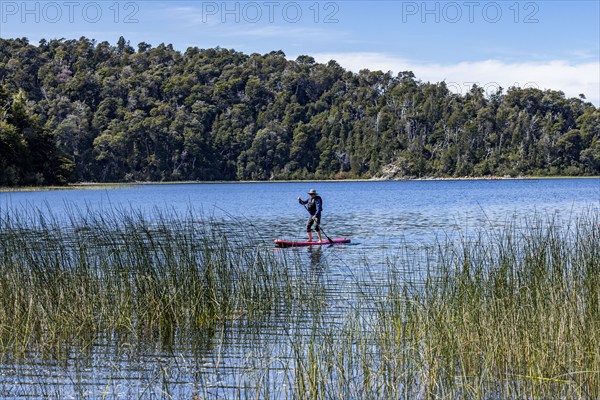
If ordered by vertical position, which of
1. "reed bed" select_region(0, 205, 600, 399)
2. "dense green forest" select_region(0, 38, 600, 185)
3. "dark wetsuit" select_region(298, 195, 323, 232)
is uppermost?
"dense green forest" select_region(0, 38, 600, 185)

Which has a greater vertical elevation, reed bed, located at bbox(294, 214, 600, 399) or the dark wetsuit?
the dark wetsuit

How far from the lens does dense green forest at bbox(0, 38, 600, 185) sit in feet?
385

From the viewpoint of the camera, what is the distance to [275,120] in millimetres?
134625

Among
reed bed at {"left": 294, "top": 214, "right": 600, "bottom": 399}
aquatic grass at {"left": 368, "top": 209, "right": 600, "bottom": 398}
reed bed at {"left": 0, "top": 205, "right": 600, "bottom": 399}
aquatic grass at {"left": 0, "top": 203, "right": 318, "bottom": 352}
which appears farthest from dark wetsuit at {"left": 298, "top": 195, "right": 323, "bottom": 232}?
reed bed at {"left": 294, "top": 214, "right": 600, "bottom": 399}

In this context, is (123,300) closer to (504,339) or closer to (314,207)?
(504,339)

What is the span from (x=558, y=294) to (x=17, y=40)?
464 feet

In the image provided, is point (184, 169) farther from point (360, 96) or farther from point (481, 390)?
point (481, 390)

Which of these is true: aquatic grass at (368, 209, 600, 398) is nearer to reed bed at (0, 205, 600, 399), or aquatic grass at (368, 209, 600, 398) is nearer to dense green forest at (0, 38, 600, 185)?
reed bed at (0, 205, 600, 399)

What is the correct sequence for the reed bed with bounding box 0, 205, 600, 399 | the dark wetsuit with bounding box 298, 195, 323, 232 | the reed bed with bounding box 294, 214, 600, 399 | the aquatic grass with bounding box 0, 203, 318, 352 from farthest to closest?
the dark wetsuit with bounding box 298, 195, 323, 232
the aquatic grass with bounding box 0, 203, 318, 352
the reed bed with bounding box 0, 205, 600, 399
the reed bed with bounding box 294, 214, 600, 399

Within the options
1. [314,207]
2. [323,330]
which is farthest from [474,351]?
[314,207]

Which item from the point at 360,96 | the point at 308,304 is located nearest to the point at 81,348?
the point at 308,304

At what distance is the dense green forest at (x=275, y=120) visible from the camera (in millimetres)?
117438

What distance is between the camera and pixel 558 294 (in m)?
8.30

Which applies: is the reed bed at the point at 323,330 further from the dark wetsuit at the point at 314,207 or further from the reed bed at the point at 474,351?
the dark wetsuit at the point at 314,207
